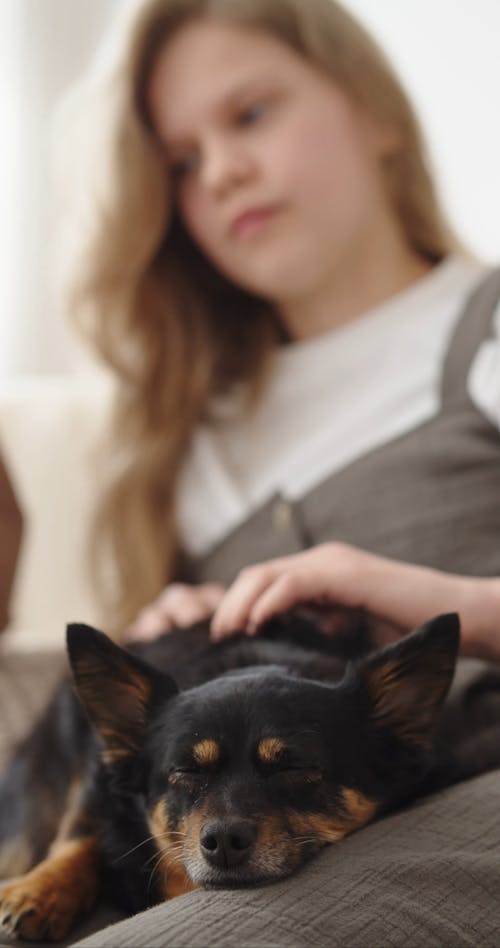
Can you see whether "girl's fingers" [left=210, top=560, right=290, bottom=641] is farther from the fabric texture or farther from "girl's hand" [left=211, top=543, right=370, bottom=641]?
the fabric texture

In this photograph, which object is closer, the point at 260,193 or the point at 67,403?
the point at 260,193

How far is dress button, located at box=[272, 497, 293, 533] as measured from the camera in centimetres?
140

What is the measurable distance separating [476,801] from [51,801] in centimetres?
55

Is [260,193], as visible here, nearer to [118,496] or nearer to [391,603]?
[118,496]

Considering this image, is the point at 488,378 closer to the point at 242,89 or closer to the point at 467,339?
the point at 467,339

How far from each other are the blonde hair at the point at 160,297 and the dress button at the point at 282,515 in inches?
11.1

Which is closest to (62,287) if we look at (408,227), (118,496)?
(118,496)

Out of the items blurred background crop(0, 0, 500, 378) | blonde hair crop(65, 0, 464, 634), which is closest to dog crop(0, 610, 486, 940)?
blonde hair crop(65, 0, 464, 634)

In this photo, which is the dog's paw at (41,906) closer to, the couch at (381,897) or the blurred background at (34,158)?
the couch at (381,897)

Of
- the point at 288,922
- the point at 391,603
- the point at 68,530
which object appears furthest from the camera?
the point at 68,530

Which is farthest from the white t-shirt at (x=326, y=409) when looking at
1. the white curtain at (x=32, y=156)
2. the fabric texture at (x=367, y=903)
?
the white curtain at (x=32, y=156)

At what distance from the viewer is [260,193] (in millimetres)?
1569

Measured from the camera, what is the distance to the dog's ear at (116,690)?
852mm

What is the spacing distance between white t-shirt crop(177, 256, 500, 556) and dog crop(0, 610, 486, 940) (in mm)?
587
